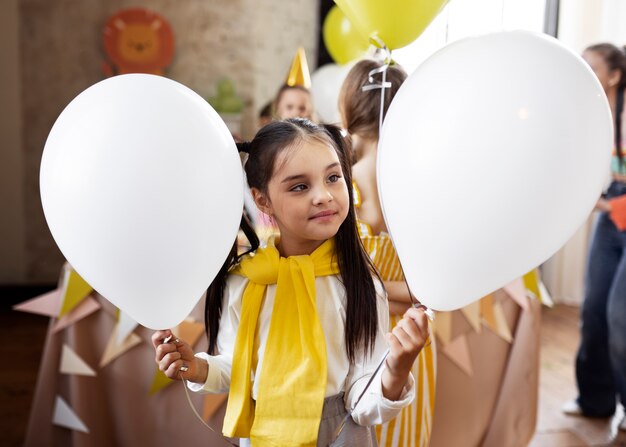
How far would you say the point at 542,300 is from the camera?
6.94ft

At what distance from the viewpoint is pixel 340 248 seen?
3.37 ft

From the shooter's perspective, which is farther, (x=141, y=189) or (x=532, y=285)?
(x=532, y=285)

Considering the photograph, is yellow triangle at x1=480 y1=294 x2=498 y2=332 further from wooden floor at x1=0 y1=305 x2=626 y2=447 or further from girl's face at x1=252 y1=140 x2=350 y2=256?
girl's face at x1=252 y1=140 x2=350 y2=256

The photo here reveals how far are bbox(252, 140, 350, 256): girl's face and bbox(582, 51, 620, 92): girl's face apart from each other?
153 centimetres

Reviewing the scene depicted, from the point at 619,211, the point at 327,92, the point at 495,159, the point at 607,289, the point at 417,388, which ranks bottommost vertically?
the point at 607,289

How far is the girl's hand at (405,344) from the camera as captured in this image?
83cm

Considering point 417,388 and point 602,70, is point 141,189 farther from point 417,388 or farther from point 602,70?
point 602,70

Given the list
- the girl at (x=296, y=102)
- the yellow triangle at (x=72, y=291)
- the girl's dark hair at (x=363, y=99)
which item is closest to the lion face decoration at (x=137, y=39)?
the girl at (x=296, y=102)

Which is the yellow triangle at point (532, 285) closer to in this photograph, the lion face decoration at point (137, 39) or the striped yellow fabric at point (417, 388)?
the striped yellow fabric at point (417, 388)

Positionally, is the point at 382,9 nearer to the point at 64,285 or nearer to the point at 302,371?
the point at 302,371

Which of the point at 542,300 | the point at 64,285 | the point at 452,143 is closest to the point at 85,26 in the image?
the point at 64,285

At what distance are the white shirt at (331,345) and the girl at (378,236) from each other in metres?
0.33

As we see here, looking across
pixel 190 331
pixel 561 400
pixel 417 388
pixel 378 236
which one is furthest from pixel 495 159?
pixel 561 400

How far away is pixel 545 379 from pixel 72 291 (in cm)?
204
